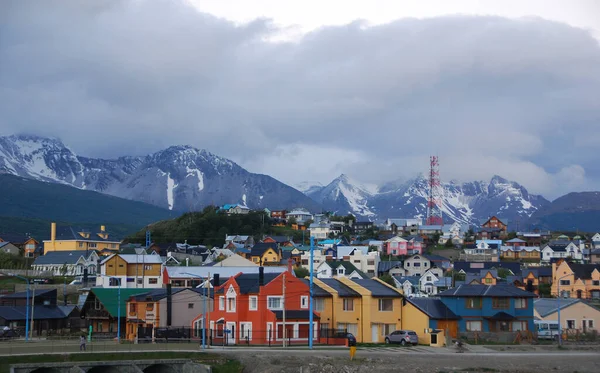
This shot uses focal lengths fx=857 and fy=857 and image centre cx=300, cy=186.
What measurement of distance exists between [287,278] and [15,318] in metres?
27.1

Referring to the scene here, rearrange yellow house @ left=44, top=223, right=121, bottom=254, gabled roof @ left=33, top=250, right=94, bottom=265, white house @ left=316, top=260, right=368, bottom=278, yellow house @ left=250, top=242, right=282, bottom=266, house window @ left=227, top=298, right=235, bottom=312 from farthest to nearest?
yellow house @ left=44, top=223, right=121, bottom=254, yellow house @ left=250, top=242, right=282, bottom=266, gabled roof @ left=33, top=250, right=94, bottom=265, white house @ left=316, top=260, right=368, bottom=278, house window @ left=227, top=298, right=235, bottom=312

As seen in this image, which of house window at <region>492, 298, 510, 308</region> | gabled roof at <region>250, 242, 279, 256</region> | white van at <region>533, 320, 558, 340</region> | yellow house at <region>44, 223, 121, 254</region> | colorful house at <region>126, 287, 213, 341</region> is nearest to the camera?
house window at <region>492, 298, 510, 308</region>

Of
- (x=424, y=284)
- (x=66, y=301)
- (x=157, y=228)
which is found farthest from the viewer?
(x=157, y=228)

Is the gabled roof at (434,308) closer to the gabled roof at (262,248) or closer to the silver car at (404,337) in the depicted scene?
the silver car at (404,337)

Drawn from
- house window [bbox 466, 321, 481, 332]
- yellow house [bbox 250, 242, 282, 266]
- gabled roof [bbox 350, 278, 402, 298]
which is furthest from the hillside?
house window [bbox 466, 321, 481, 332]

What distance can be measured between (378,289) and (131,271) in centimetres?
4635

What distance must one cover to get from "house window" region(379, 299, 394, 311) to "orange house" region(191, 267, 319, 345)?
608 centimetres

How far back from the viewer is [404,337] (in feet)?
212

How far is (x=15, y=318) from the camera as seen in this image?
76250 mm

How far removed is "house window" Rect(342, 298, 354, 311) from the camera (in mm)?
68062

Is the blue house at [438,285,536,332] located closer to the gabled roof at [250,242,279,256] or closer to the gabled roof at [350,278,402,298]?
the gabled roof at [350,278,402,298]

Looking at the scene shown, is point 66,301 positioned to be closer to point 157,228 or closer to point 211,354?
point 211,354

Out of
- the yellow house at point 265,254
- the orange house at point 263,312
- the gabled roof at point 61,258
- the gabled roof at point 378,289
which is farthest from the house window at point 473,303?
the gabled roof at point 61,258

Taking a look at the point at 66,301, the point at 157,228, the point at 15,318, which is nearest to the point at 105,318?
the point at 15,318
